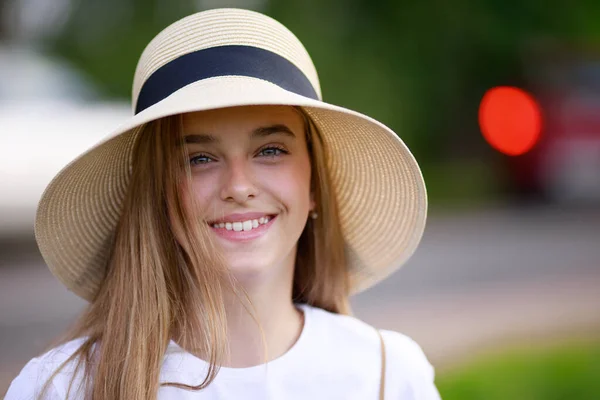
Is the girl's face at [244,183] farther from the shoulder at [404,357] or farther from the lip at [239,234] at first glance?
the shoulder at [404,357]

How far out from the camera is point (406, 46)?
1038 centimetres

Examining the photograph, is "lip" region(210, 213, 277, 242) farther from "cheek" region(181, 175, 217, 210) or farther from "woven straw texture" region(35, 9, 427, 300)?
"woven straw texture" region(35, 9, 427, 300)

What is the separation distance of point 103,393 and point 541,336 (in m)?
3.43

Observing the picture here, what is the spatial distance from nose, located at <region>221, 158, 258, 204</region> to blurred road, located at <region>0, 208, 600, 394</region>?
238 centimetres

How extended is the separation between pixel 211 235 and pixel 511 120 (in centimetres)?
761

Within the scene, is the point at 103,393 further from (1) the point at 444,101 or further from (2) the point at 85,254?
(1) the point at 444,101

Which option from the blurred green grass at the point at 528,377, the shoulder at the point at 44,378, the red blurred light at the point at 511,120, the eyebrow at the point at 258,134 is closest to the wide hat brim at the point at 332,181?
the eyebrow at the point at 258,134

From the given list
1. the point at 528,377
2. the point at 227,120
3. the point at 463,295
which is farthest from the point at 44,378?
the point at 463,295

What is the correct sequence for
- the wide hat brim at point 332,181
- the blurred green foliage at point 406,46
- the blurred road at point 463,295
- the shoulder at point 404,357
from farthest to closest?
1. the blurred green foliage at point 406,46
2. the blurred road at point 463,295
3. the shoulder at point 404,357
4. the wide hat brim at point 332,181

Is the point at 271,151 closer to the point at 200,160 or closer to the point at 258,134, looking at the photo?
the point at 258,134

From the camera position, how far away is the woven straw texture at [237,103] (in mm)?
1977

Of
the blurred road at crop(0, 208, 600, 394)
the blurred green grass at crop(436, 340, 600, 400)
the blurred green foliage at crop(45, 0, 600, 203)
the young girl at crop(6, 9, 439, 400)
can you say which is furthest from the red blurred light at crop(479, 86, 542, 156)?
the young girl at crop(6, 9, 439, 400)

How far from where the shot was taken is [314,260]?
2463mm

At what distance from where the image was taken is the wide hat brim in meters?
1.96
